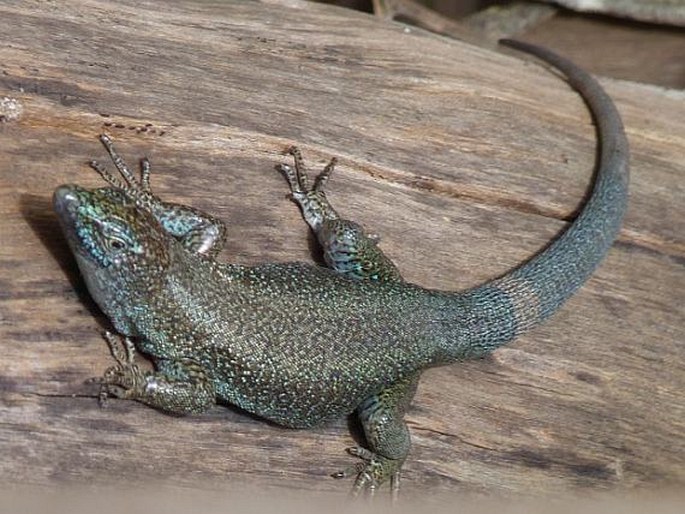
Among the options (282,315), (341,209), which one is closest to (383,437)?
(282,315)

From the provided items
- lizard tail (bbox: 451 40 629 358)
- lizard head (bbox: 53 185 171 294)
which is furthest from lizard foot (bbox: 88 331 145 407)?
lizard tail (bbox: 451 40 629 358)

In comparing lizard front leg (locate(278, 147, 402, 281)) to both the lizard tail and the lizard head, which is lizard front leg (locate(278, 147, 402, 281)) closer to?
the lizard tail

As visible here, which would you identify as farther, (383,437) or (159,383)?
(383,437)

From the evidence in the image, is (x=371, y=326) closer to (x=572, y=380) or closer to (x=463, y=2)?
(x=572, y=380)

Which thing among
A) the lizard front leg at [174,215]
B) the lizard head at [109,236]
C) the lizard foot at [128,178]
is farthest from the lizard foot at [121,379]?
the lizard foot at [128,178]

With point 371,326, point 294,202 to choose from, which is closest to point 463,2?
point 294,202

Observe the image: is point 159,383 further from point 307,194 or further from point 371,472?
point 307,194
